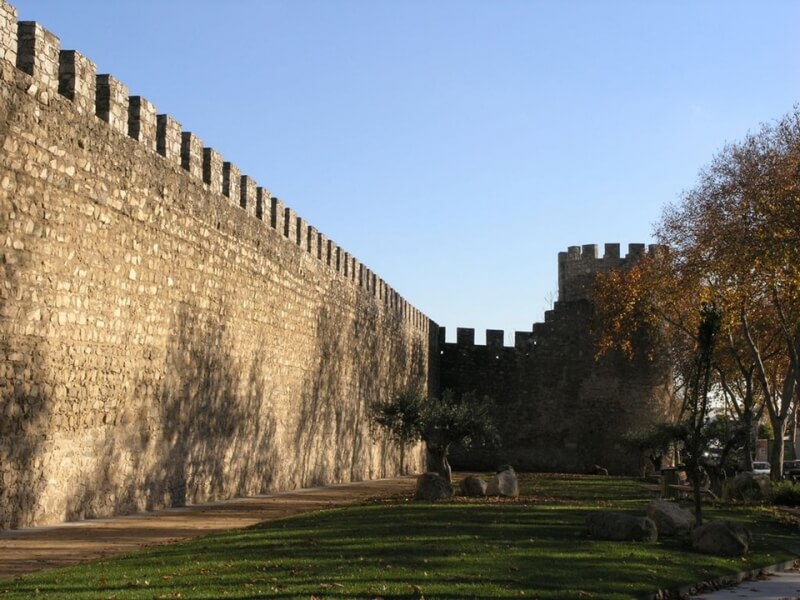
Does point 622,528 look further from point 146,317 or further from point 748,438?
point 748,438

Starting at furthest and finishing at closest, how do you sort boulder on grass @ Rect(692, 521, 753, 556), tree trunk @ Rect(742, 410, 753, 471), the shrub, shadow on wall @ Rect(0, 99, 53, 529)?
tree trunk @ Rect(742, 410, 753, 471), the shrub, boulder on grass @ Rect(692, 521, 753, 556), shadow on wall @ Rect(0, 99, 53, 529)

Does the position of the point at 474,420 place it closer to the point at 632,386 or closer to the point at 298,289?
the point at 298,289

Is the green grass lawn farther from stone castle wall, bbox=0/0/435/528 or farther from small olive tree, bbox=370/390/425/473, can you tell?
small olive tree, bbox=370/390/425/473

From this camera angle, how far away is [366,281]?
28.3 m

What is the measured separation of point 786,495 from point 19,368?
1374 cm

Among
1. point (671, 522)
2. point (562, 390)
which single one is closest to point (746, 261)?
point (671, 522)

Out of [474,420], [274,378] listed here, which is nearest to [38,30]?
[274,378]

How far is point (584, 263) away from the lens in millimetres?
38406

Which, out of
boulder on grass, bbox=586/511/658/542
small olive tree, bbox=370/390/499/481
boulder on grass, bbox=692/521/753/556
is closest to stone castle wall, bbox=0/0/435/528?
small olive tree, bbox=370/390/499/481

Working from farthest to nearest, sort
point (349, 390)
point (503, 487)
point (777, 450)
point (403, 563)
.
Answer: point (349, 390) < point (777, 450) < point (503, 487) < point (403, 563)

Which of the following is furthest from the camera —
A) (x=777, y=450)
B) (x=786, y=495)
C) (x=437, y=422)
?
(x=777, y=450)

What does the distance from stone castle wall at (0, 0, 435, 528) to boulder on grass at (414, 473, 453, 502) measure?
3.25 m

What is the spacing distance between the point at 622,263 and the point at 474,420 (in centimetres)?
1904

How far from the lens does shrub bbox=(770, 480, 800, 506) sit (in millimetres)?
18656
